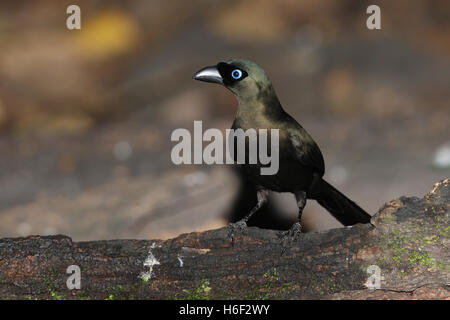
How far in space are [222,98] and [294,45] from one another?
1466mm

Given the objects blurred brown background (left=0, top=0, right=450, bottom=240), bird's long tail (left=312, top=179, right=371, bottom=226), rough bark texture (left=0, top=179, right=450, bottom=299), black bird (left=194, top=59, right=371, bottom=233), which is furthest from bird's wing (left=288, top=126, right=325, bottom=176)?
blurred brown background (left=0, top=0, right=450, bottom=240)

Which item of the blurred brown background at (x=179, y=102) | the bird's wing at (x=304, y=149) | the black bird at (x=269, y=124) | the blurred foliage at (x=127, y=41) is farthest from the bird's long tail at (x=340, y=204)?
the blurred foliage at (x=127, y=41)

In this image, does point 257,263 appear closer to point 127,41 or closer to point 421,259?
point 421,259

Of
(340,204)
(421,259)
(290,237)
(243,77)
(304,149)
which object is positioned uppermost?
(243,77)

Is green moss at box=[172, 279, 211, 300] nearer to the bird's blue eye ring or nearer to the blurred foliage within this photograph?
the bird's blue eye ring

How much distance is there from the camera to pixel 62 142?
7141 millimetres

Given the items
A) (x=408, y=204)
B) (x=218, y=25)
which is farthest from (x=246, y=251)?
(x=218, y=25)

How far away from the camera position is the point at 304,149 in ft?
11.1

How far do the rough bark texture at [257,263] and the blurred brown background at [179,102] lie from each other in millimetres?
2213

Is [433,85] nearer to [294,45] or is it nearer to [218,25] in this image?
[294,45]

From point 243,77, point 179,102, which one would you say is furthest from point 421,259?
point 179,102

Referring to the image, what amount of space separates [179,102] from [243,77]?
176 inches

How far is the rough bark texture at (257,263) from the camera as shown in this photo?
9.76 feet

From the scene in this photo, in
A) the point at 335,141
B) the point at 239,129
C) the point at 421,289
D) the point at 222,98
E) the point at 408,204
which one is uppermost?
the point at 222,98
